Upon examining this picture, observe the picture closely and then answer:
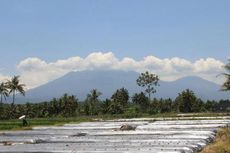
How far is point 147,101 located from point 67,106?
13.7m

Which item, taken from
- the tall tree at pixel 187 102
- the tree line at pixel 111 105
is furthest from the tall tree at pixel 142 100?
the tall tree at pixel 187 102

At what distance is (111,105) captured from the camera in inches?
2773

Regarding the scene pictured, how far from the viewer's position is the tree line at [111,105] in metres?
68.5

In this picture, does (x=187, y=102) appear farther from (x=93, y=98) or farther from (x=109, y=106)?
(x=93, y=98)

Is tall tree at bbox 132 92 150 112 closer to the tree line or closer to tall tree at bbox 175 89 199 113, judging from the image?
the tree line

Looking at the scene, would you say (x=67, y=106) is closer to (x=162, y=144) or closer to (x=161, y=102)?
(x=161, y=102)

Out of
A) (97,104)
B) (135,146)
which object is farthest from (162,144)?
(97,104)

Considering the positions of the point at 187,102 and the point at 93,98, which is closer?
the point at 187,102

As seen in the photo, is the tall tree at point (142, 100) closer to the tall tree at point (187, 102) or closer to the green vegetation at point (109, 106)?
the green vegetation at point (109, 106)

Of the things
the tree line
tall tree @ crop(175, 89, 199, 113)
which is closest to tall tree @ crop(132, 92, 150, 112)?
the tree line

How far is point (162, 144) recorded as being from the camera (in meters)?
18.2

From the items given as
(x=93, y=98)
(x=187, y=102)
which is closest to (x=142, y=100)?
(x=93, y=98)

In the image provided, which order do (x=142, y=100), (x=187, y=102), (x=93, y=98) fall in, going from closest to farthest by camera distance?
(x=187, y=102)
(x=142, y=100)
(x=93, y=98)

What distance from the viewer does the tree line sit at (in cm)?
6850
